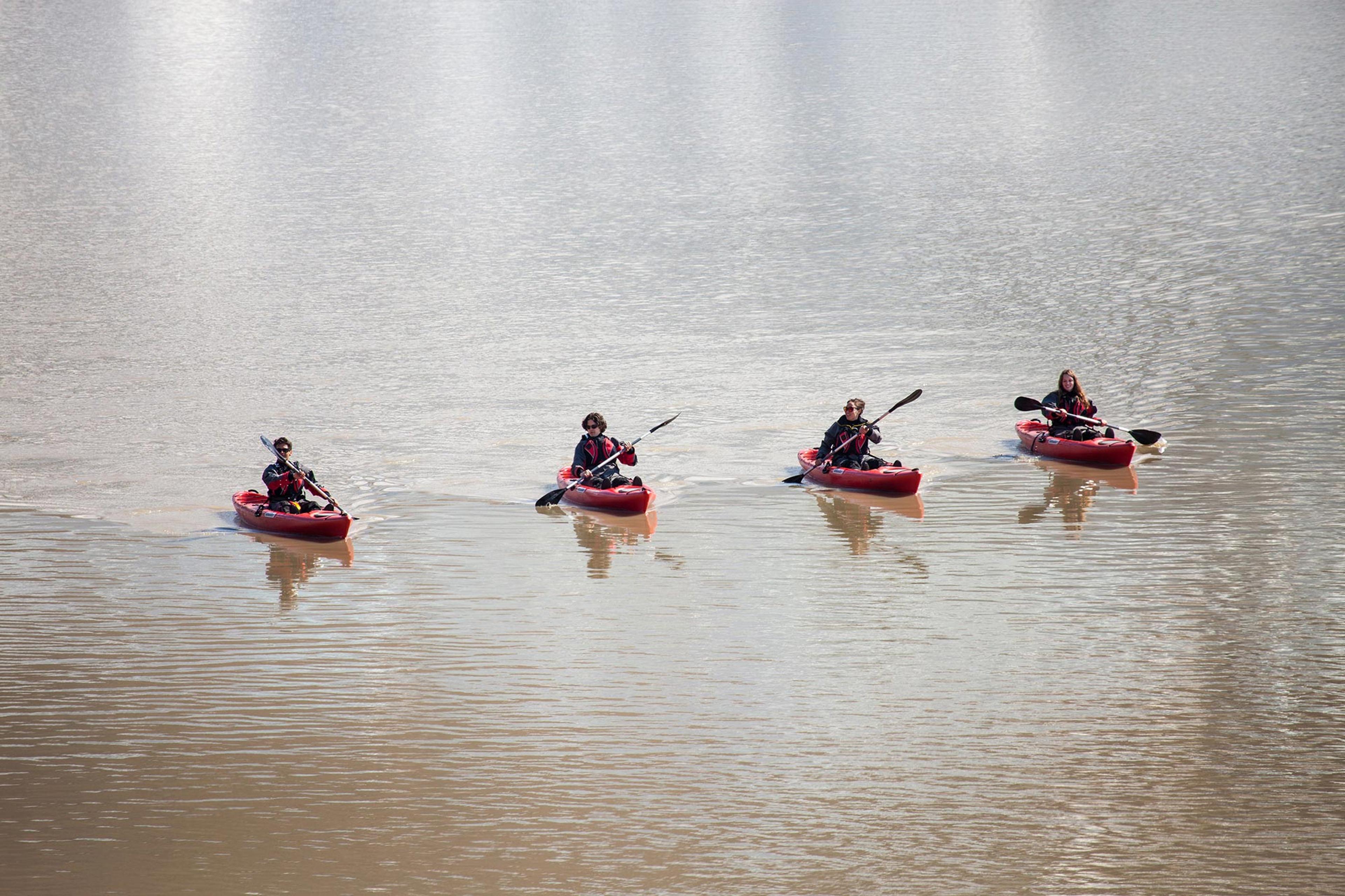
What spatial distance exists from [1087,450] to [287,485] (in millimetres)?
8847

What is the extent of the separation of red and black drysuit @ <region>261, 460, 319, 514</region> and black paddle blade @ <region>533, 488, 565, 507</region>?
92.0 inches

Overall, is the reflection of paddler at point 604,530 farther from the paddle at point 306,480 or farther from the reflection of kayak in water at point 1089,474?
the reflection of kayak in water at point 1089,474

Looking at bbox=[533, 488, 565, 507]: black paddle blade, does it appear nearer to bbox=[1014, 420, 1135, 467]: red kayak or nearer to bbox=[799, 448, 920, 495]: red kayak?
bbox=[799, 448, 920, 495]: red kayak

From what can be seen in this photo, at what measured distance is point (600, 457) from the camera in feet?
53.5

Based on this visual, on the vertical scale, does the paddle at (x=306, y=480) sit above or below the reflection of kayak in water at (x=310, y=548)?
above

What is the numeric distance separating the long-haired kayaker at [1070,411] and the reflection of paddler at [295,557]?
8189mm

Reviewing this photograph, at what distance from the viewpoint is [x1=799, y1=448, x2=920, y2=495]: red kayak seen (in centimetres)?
1611

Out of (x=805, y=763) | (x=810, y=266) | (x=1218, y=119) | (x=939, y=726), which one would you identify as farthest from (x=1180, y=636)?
(x=1218, y=119)

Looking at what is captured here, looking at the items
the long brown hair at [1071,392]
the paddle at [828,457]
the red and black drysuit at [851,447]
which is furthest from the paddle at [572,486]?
the long brown hair at [1071,392]

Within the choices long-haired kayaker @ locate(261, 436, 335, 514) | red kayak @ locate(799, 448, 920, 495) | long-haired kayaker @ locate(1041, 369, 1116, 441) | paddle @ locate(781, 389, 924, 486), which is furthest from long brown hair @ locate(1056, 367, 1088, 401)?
long-haired kayaker @ locate(261, 436, 335, 514)

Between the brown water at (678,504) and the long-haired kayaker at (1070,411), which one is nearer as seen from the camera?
Answer: the brown water at (678,504)

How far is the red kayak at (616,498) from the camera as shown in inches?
615

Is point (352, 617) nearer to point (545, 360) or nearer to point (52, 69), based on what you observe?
point (545, 360)

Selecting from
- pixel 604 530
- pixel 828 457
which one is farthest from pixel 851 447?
pixel 604 530
